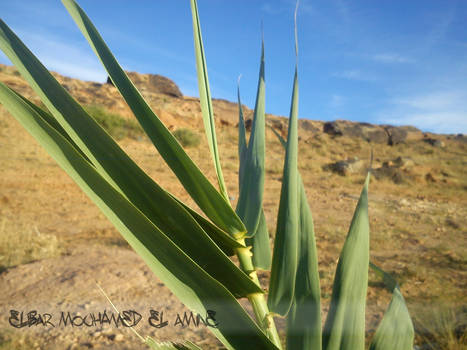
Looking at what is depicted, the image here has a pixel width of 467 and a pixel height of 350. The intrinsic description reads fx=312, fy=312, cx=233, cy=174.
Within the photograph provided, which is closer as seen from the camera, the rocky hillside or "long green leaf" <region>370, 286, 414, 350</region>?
"long green leaf" <region>370, 286, 414, 350</region>

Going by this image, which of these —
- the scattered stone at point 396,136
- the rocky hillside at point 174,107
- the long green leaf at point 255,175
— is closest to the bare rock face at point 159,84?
the rocky hillside at point 174,107

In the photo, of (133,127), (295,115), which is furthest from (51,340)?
(133,127)

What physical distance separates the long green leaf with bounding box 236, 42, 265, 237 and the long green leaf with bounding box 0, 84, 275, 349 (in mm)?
117

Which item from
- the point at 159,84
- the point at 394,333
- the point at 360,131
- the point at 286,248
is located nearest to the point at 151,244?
the point at 286,248

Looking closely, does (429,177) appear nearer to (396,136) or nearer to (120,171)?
(120,171)

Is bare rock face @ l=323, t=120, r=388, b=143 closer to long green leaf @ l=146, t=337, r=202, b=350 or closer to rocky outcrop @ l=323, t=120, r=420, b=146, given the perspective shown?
rocky outcrop @ l=323, t=120, r=420, b=146

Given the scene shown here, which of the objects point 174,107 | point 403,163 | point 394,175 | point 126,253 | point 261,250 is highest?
point 174,107

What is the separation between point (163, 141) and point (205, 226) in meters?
0.12

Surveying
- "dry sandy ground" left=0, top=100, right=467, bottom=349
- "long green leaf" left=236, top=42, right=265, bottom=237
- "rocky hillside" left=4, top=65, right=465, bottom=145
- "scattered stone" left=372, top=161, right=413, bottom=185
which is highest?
"rocky hillside" left=4, top=65, right=465, bottom=145

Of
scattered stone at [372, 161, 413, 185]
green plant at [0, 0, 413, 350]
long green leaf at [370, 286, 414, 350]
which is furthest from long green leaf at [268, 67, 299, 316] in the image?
scattered stone at [372, 161, 413, 185]

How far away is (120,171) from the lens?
35 cm

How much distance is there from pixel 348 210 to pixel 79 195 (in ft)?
17.9

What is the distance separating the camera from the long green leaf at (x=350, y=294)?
474mm

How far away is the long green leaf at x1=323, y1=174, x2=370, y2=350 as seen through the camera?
1.55ft
